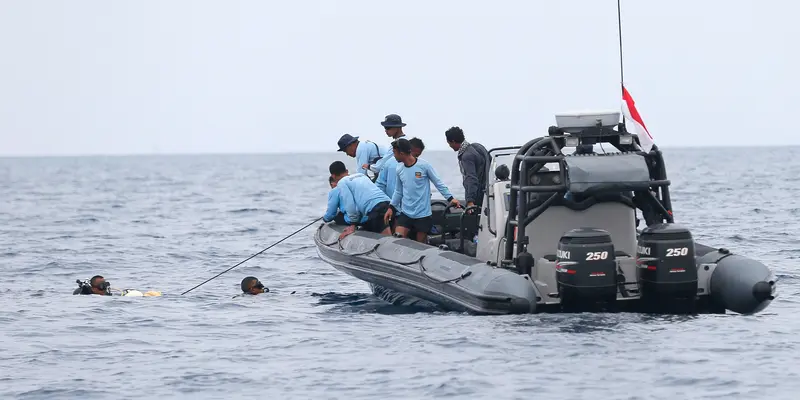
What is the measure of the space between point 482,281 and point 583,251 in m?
1.17

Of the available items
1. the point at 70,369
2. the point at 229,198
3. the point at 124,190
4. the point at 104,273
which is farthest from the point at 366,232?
the point at 124,190

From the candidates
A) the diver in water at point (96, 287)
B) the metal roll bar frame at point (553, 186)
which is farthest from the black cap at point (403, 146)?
the diver in water at point (96, 287)

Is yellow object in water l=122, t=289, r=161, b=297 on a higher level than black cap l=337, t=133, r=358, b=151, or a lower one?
lower

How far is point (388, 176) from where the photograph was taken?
48.8 ft

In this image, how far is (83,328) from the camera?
12953 mm

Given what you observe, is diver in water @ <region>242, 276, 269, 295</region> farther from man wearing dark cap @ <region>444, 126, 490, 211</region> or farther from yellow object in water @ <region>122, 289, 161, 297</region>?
man wearing dark cap @ <region>444, 126, 490, 211</region>

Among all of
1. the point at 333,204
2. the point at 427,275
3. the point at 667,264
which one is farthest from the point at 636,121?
the point at 333,204

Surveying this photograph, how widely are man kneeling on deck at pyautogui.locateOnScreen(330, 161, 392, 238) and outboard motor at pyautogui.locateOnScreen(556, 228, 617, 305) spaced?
349 centimetres

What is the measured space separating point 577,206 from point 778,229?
46.3 ft

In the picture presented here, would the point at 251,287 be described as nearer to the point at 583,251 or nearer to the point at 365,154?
the point at 365,154

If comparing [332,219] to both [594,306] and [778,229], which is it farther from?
[778,229]

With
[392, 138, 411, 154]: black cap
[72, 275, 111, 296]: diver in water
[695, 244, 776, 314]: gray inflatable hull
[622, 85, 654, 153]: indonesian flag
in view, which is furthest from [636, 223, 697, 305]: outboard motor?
[72, 275, 111, 296]: diver in water

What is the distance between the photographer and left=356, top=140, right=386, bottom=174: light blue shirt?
1555cm

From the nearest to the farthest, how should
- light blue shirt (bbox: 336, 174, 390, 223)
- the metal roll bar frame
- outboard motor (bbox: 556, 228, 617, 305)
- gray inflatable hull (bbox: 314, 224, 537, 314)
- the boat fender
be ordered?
1. outboard motor (bbox: 556, 228, 617, 305)
2. gray inflatable hull (bbox: 314, 224, 537, 314)
3. the metal roll bar frame
4. the boat fender
5. light blue shirt (bbox: 336, 174, 390, 223)
